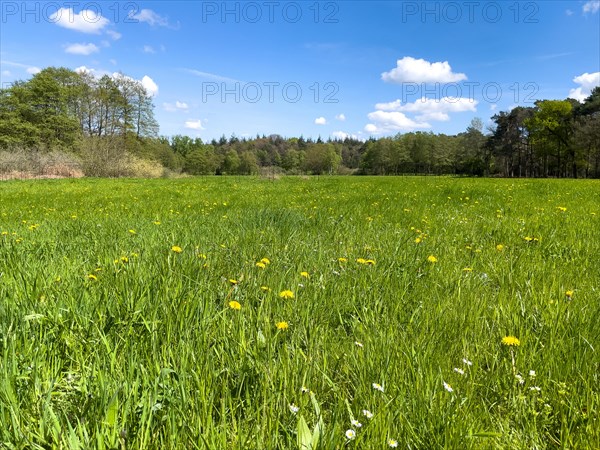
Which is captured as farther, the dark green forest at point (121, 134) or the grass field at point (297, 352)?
the dark green forest at point (121, 134)

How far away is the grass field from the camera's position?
3.95 feet

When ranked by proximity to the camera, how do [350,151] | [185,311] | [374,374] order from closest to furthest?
[374,374] < [185,311] < [350,151]

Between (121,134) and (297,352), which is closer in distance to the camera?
(297,352)

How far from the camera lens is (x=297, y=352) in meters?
1.64

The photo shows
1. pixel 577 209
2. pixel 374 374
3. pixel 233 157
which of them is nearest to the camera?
pixel 374 374

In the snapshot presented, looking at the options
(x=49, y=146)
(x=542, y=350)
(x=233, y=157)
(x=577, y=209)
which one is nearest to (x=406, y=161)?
(x=233, y=157)

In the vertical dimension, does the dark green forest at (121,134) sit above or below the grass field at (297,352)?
above

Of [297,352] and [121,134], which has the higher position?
[121,134]

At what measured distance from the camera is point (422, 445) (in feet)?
3.90

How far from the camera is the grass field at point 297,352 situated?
47.4 inches

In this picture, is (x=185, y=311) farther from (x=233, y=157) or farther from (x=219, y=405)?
(x=233, y=157)

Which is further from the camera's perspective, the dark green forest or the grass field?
the dark green forest

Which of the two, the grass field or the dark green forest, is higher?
the dark green forest

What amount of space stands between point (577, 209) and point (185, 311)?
322 inches
